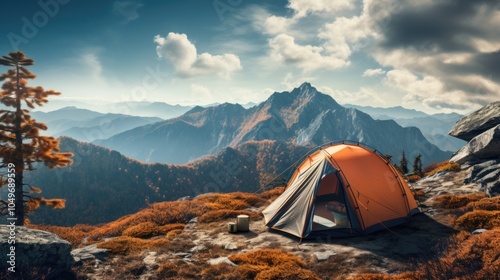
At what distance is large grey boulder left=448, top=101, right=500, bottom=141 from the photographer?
24455 millimetres

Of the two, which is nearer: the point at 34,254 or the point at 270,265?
the point at 34,254

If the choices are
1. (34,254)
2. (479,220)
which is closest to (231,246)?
(34,254)

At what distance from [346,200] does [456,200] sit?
8.10 meters

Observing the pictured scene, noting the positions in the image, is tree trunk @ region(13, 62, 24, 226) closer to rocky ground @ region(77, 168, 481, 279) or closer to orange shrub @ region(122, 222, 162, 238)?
orange shrub @ region(122, 222, 162, 238)

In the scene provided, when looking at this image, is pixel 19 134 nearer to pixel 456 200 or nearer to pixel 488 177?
pixel 456 200

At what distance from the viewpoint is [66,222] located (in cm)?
15450

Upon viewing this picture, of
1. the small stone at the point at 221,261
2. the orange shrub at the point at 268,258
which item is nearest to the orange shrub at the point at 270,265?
the orange shrub at the point at 268,258

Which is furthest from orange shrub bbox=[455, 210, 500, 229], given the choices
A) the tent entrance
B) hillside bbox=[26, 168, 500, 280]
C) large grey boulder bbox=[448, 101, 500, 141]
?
large grey boulder bbox=[448, 101, 500, 141]

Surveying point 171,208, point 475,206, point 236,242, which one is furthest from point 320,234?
point 171,208

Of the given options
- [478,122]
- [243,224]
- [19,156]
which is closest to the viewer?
[243,224]

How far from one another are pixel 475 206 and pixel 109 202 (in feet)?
682

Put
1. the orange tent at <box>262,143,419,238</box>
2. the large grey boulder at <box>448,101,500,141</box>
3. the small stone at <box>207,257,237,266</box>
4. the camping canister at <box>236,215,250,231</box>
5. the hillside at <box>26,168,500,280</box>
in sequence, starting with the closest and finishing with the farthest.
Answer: the hillside at <box>26,168,500,280</box> < the small stone at <box>207,257,237,266</box> < the orange tent at <box>262,143,419,238</box> < the camping canister at <box>236,215,250,231</box> < the large grey boulder at <box>448,101,500,141</box>

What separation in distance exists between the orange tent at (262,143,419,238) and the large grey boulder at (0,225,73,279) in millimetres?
9570

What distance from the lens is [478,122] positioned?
25.5 m
